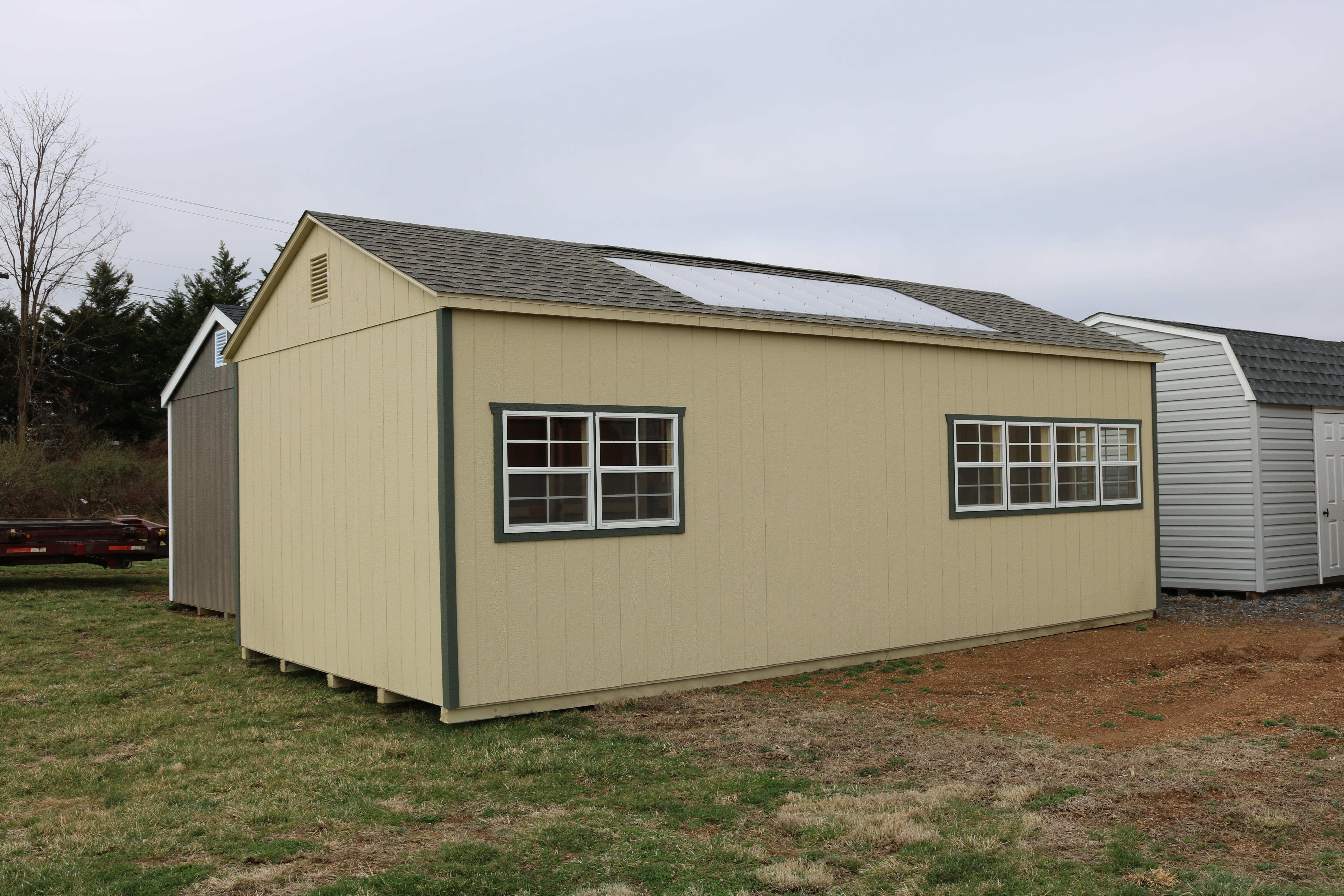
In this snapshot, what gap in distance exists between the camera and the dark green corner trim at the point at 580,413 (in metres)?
7.30

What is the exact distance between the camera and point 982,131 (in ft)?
49.7

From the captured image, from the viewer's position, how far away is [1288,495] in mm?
13711

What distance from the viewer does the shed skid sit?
7340 millimetres

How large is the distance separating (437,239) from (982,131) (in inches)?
368

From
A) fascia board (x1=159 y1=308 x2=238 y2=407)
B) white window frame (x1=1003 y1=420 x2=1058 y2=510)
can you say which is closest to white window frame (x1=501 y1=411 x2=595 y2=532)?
white window frame (x1=1003 y1=420 x2=1058 y2=510)

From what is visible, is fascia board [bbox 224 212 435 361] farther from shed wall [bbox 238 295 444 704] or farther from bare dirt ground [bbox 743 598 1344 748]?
bare dirt ground [bbox 743 598 1344 748]

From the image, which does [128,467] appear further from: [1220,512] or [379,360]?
[1220,512]

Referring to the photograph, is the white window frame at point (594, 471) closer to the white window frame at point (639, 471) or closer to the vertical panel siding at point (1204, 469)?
the white window frame at point (639, 471)

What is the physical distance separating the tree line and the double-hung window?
70.8 feet

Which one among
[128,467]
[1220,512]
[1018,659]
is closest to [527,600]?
[1018,659]

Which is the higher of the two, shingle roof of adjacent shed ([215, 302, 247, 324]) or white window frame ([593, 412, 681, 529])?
shingle roof of adjacent shed ([215, 302, 247, 324])

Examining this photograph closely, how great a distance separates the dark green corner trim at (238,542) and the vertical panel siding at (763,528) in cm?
427

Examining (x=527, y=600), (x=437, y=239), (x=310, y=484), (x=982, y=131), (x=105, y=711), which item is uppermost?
(x=982, y=131)

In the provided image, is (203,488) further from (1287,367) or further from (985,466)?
(1287,367)
